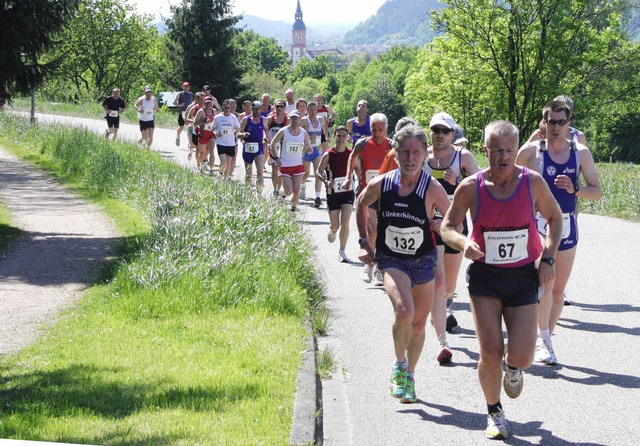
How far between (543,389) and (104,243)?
9.00m

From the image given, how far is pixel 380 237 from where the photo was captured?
699 cm

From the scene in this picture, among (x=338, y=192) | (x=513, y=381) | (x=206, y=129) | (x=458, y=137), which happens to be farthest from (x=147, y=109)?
(x=513, y=381)

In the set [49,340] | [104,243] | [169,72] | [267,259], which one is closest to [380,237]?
[49,340]

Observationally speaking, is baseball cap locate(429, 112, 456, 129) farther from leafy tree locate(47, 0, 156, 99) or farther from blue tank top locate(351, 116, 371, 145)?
leafy tree locate(47, 0, 156, 99)

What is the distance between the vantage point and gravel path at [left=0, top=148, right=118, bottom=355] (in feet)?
33.1

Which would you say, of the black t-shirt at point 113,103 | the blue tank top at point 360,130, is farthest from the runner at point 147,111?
the blue tank top at point 360,130

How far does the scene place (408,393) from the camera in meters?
7.01

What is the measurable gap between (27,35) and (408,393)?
10109 mm

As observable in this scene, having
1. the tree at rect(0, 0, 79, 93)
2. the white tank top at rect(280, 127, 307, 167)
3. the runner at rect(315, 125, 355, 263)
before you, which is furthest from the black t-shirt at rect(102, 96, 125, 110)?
the runner at rect(315, 125, 355, 263)

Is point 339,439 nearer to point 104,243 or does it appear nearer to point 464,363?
point 464,363

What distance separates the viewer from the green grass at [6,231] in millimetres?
14574

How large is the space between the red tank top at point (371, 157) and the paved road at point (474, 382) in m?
1.33

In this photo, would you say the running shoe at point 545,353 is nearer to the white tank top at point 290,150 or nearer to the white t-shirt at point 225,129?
the white tank top at point 290,150

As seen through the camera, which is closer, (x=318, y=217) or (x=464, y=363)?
(x=464, y=363)
